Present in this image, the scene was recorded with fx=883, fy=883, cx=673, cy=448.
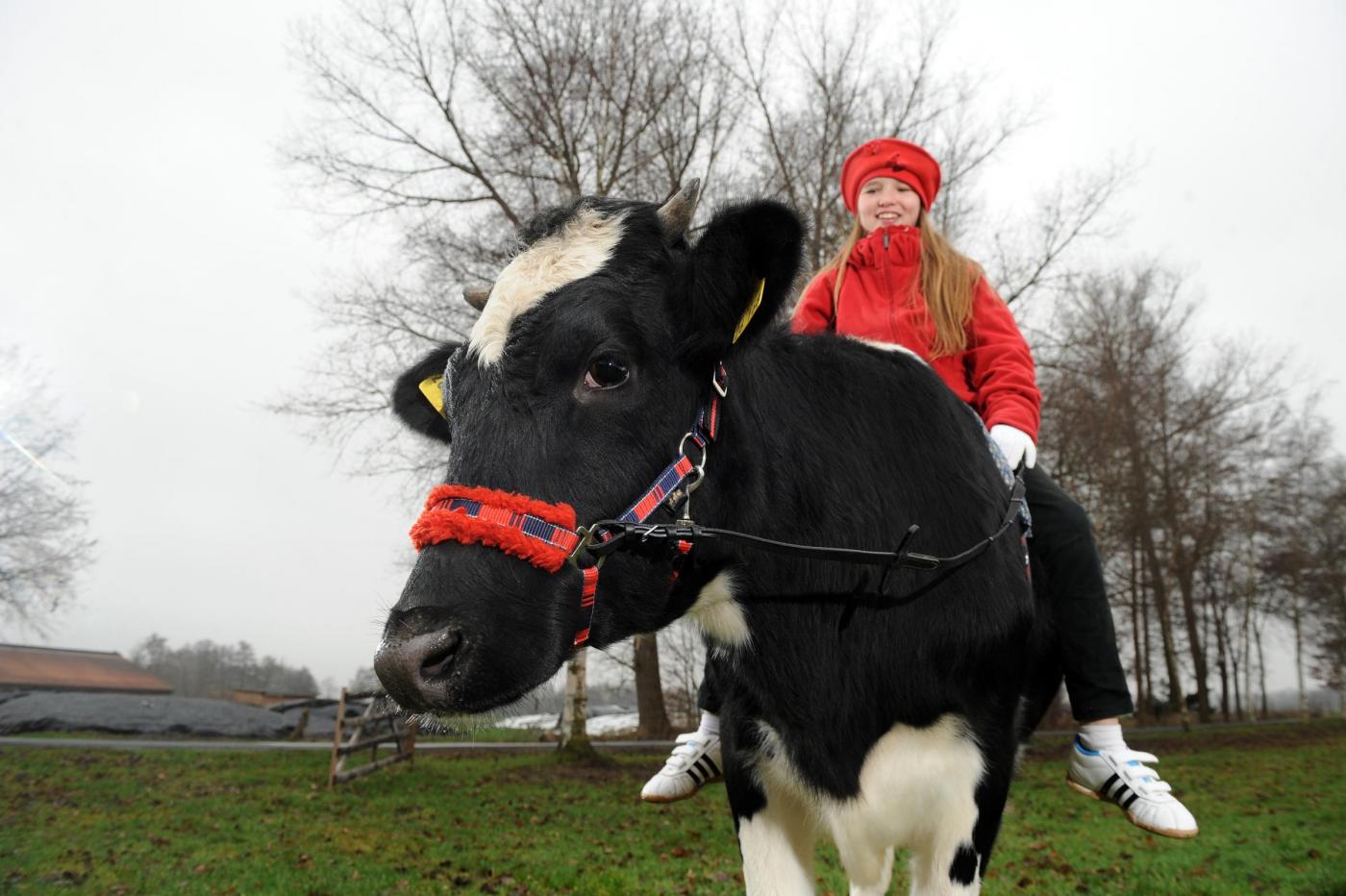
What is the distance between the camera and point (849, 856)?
2768 millimetres

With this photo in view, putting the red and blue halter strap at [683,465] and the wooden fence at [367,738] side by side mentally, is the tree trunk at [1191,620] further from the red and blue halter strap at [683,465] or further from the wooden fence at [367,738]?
the red and blue halter strap at [683,465]

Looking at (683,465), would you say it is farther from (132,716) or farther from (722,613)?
(132,716)

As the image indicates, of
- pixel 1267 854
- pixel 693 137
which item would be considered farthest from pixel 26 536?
pixel 1267 854

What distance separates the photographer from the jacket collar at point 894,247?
3.50 m

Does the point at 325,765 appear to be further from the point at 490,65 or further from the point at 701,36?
the point at 701,36

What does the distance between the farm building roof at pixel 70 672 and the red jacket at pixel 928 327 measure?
95.0 ft

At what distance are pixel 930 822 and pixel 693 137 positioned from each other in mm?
16543

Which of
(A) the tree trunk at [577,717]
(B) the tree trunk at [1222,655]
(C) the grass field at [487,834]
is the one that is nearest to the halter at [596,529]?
(C) the grass field at [487,834]

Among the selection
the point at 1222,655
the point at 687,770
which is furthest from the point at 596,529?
the point at 1222,655

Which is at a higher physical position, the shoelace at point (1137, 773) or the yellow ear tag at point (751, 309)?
the yellow ear tag at point (751, 309)

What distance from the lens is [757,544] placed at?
2240 millimetres

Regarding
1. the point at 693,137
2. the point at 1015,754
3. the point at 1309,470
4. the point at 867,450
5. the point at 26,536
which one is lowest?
the point at 1015,754

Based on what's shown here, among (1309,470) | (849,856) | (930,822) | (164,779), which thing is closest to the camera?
(930,822)

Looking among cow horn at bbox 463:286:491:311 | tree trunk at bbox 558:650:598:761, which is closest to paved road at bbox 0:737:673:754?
tree trunk at bbox 558:650:598:761
